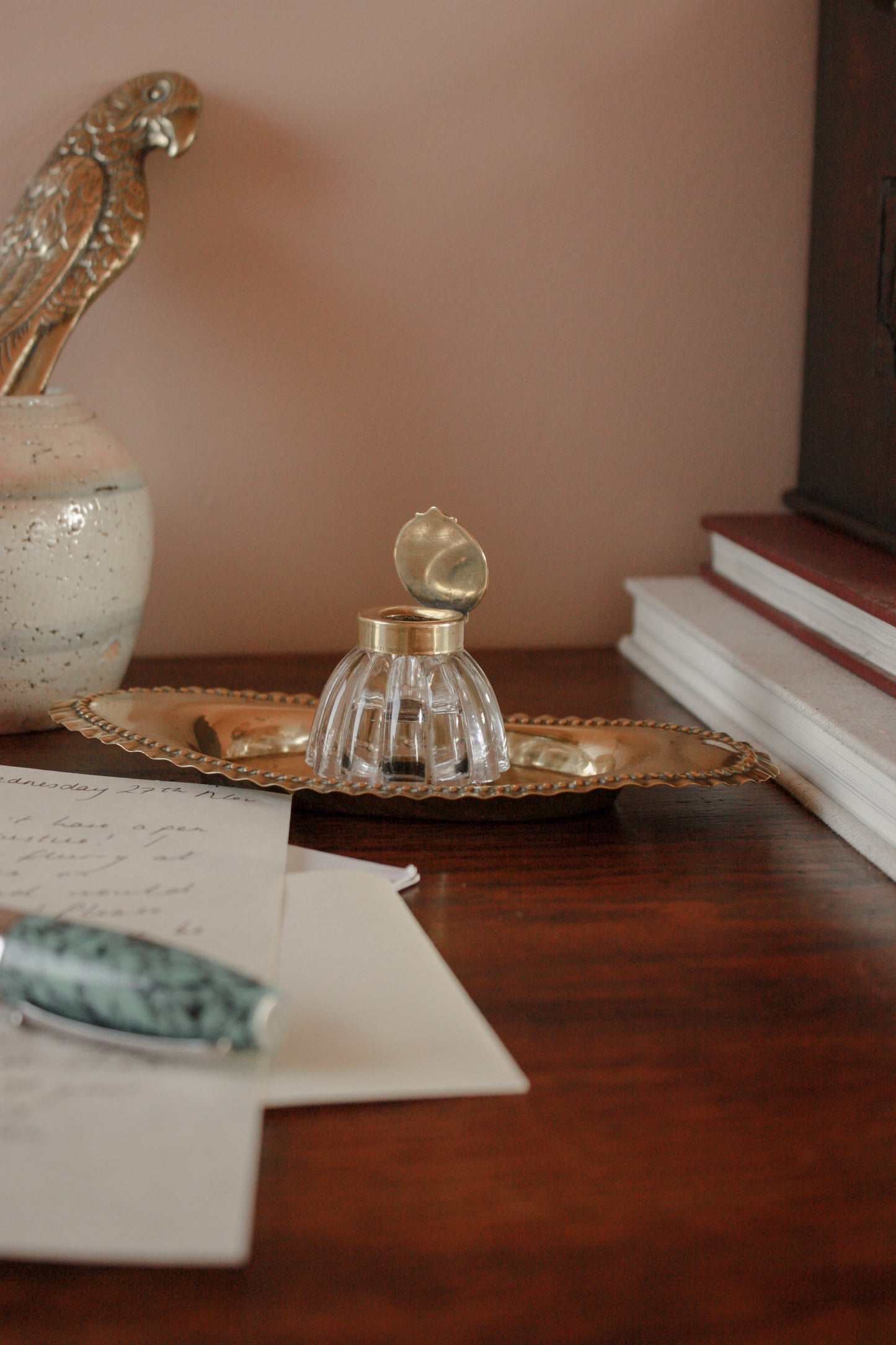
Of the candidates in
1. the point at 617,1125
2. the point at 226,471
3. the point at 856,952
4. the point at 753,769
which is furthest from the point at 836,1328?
the point at 226,471

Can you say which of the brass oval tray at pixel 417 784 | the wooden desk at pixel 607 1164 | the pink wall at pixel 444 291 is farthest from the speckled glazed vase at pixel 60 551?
the wooden desk at pixel 607 1164

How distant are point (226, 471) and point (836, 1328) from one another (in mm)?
817

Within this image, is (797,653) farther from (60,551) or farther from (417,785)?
(60,551)

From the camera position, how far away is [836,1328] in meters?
0.30

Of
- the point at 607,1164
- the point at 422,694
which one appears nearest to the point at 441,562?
the point at 422,694

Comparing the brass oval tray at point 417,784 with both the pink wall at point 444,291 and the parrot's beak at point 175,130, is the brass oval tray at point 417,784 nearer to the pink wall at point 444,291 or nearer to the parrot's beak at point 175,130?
Answer: the pink wall at point 444,291

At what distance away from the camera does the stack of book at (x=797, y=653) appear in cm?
62

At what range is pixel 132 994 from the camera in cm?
37

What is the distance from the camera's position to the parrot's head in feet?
2.97

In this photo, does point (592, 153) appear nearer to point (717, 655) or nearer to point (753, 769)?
point (717, 655)

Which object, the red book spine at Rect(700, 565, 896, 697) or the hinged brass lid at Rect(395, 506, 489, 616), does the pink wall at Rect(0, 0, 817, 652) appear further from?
the hinged brass lid at Rect(395, 506, 489, 616)

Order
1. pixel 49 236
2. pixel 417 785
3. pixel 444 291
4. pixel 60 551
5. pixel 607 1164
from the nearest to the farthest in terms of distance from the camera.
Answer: pixel 607 1164 → pixel 417 785 → pixel 60 551 → pixel 49 236 → pixel 444 291

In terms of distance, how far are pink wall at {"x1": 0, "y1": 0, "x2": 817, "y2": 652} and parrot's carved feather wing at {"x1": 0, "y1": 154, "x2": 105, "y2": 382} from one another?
1.9 inches

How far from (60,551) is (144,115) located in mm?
353
